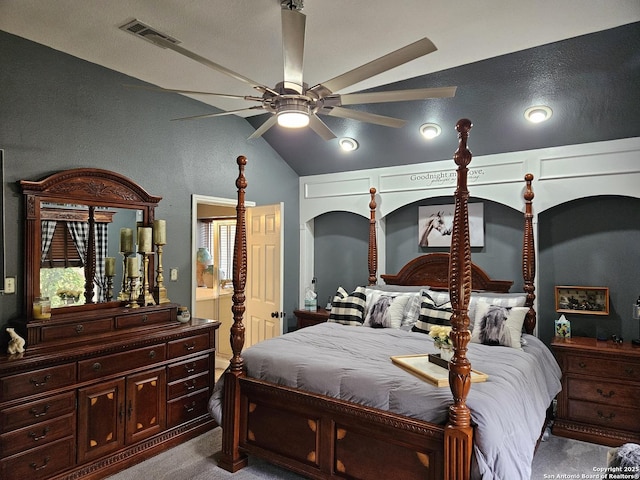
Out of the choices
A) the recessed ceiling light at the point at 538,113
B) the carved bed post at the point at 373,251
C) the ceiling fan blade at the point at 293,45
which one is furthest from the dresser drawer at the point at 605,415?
the ceiling fan blade at the point at 293,45

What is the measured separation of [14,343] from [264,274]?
9.43ft

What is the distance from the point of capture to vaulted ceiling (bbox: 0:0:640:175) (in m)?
2.55

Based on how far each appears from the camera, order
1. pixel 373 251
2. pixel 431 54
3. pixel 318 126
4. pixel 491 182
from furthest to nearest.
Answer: pixel 373 251 → pixel 491 182 → pixel 431 54 → pixel 318 126

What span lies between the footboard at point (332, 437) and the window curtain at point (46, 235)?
172cm

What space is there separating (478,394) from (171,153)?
331 cm

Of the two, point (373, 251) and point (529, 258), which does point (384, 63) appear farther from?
point (373, 251)

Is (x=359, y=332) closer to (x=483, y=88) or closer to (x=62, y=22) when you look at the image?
(x=483, y=88)

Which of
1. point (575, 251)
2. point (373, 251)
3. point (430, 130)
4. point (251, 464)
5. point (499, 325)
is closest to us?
point (251, 464)

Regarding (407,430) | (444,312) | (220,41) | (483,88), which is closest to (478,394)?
(407,430)

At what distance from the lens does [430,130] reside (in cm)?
426

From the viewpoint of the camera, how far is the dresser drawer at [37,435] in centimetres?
254

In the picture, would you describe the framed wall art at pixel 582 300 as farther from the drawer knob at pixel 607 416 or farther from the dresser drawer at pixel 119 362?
the dresser drawer at pixel 119 362

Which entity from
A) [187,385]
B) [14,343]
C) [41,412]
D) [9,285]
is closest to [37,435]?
[41,412]

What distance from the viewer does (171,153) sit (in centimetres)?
411
